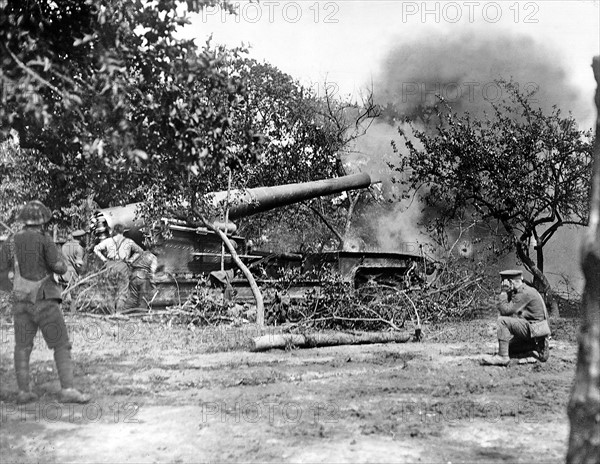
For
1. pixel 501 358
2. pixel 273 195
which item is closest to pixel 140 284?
pixel 273 195

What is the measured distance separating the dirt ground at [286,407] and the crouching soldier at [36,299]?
31 cm

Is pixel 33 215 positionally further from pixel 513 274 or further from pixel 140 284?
pixel 140 284

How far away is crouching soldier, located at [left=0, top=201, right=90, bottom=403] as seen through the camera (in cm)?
583

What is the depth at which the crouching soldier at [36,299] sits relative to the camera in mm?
5828

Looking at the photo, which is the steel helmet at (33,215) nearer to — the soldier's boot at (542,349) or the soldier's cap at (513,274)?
the soldier's cap at (513,274)

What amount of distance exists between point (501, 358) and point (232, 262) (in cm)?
661

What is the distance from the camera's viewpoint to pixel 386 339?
9688mm

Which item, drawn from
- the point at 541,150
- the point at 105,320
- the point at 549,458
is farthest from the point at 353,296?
the point at 549,458

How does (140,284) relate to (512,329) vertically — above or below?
above

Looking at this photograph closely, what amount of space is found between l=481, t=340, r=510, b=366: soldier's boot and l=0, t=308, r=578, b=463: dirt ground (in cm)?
12

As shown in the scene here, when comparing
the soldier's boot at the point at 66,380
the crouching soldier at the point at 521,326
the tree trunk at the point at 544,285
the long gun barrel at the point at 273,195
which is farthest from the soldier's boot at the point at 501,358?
the long gun barrel at the point at 273,195

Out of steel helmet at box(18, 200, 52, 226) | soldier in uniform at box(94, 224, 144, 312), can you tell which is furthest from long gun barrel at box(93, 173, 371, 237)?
steel helmet at box(18, 200, 52, 226)

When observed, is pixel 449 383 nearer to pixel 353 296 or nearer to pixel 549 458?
pixel 549 458

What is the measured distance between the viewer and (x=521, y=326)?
7910 mm
